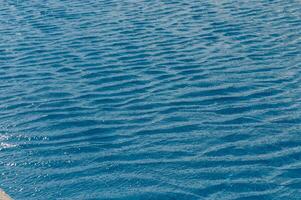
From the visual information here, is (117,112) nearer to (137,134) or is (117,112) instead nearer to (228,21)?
(137,134)

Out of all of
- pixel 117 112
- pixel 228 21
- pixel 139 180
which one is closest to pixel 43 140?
pixel 117 112

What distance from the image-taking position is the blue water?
9.63 metres

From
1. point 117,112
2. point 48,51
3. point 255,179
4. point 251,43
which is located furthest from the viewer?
point 48,51

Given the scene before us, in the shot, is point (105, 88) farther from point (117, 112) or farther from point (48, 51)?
point (48, 51)

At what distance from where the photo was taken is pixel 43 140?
11953 millimetres

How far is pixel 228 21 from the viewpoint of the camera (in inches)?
892

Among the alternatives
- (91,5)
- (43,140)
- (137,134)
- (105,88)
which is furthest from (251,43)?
(91,5)

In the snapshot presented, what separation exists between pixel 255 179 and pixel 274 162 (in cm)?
84

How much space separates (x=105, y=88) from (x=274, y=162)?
23.3ft

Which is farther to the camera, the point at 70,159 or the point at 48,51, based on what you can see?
the point at 48,51

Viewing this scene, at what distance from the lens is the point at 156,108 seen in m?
13.3

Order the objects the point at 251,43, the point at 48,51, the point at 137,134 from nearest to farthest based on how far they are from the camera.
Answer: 1. the point at 137,134
2. the point at 251,43
3. the point at 48,51

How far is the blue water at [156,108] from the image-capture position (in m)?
9.63

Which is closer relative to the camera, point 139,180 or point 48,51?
point 139,180
